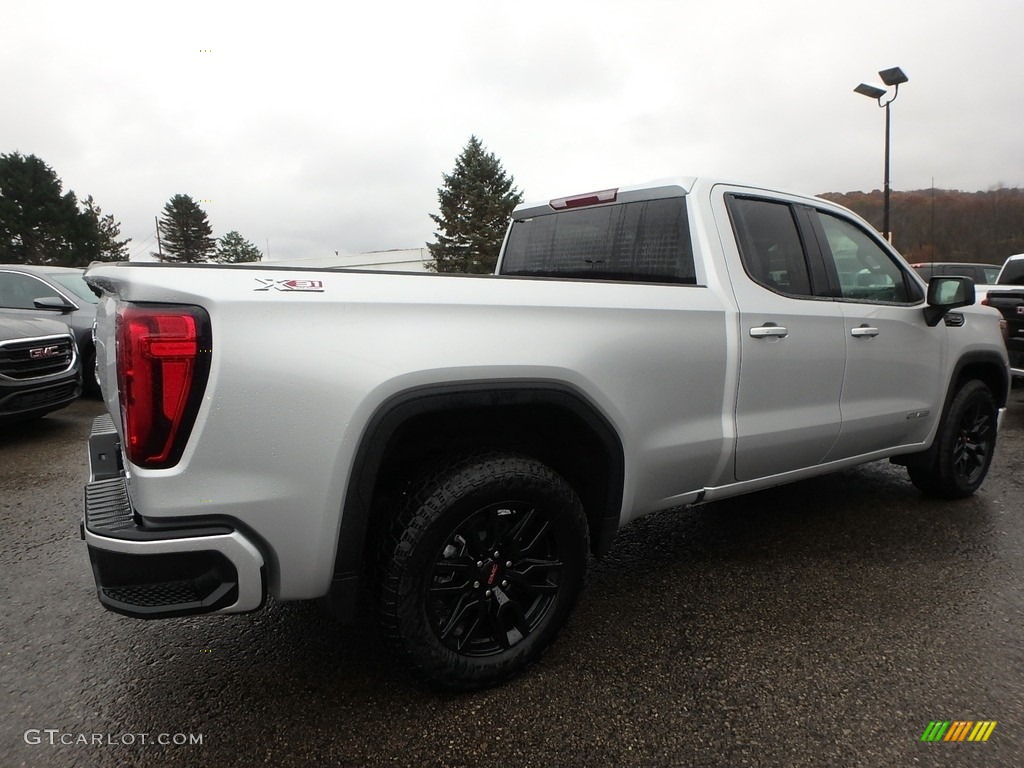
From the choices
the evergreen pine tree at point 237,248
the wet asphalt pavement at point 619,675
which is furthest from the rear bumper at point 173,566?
the evergreen pine tree at point 237,248

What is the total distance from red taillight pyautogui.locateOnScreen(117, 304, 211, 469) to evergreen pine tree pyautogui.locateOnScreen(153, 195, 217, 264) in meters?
77.4

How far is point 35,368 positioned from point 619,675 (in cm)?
578

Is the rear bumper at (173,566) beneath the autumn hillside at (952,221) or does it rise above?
beneath

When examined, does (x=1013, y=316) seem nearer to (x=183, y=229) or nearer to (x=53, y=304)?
(x=53, y=304)

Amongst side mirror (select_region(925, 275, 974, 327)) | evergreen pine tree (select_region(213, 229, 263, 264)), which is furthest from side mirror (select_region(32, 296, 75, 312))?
evergreen pine tree (select_region(213, 229, 263, 264))

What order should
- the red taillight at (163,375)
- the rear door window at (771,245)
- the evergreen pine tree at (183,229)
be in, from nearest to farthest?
the red taillight at (163,375), the rear door window at (771,245), the evergreen pine tree at (183,229)

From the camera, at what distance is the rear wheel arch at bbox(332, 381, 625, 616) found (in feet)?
6.05

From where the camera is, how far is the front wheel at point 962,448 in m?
3.84

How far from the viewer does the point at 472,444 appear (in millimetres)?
2195

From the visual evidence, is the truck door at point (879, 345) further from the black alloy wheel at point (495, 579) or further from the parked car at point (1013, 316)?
the parked car at point (1013, 316)

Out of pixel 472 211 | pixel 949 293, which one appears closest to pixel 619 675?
pixel 949 293

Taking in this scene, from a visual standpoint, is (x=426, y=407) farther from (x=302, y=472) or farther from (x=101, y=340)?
(x=101, y=340)

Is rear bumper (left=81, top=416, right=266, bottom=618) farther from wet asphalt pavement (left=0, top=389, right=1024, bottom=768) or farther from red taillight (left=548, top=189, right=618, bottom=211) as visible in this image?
red taillight (left=548, top=189, right=618, bottom=211)

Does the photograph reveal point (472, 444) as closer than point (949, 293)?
Yes
